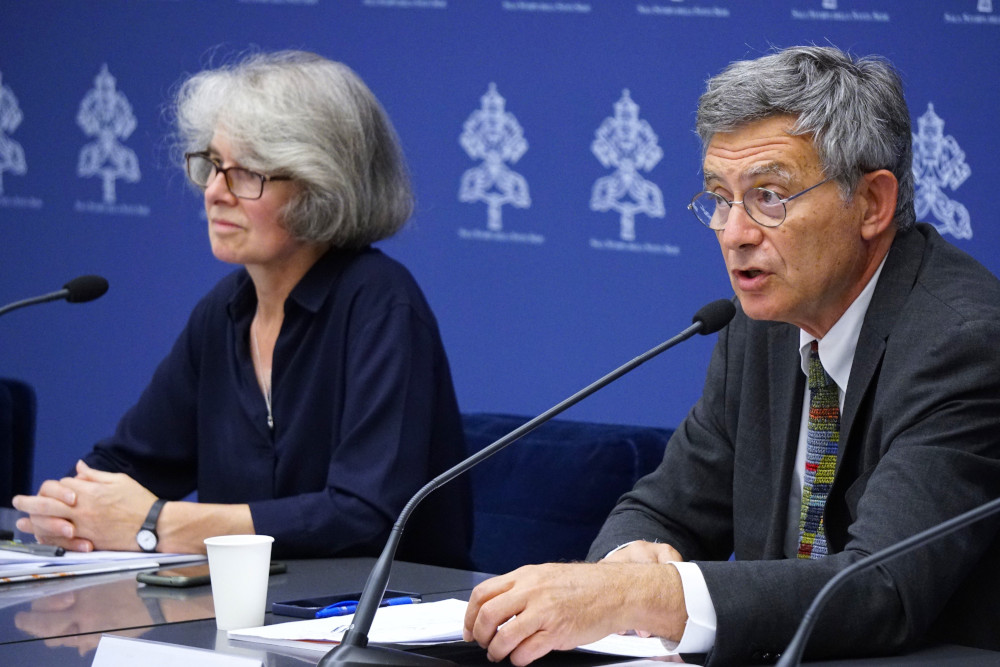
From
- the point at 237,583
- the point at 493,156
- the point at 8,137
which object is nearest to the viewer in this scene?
the point at 237,583

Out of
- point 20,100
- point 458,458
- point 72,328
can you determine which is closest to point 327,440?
point 458,458

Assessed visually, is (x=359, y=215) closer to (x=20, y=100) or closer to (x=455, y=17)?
(x=455, y=17)

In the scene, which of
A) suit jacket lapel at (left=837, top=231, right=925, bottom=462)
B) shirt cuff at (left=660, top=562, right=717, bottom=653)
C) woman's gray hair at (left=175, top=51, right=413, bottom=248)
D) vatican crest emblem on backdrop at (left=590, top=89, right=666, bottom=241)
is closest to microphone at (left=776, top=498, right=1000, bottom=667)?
shirt cuff at (left=660, top=562, right=717, bottom=653)

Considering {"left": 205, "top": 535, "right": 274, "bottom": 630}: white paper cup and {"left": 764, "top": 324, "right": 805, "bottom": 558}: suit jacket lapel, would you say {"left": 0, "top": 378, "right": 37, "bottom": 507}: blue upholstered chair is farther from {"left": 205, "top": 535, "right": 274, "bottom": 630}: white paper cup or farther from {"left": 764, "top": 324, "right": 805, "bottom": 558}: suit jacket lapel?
{"left": 764, "top": 324, "right": 805, "bottom": 558}: suit jacket lapel

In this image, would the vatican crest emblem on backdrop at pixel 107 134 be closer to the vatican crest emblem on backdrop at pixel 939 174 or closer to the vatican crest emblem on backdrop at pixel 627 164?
the vatican crest emblem on backdrop at pixel 627 164

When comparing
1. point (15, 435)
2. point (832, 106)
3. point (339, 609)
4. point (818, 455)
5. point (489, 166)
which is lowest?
point (15, 435)

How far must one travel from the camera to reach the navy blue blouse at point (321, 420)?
1990 millimetres

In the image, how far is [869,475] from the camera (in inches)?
59.9

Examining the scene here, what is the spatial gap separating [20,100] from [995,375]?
3.53 m

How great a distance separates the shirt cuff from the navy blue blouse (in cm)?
80

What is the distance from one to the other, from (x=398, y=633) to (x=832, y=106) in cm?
84

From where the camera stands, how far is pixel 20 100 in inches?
164

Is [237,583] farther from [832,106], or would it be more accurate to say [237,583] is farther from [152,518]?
[832,106]

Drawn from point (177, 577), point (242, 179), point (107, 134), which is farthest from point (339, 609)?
point (107, 134)
